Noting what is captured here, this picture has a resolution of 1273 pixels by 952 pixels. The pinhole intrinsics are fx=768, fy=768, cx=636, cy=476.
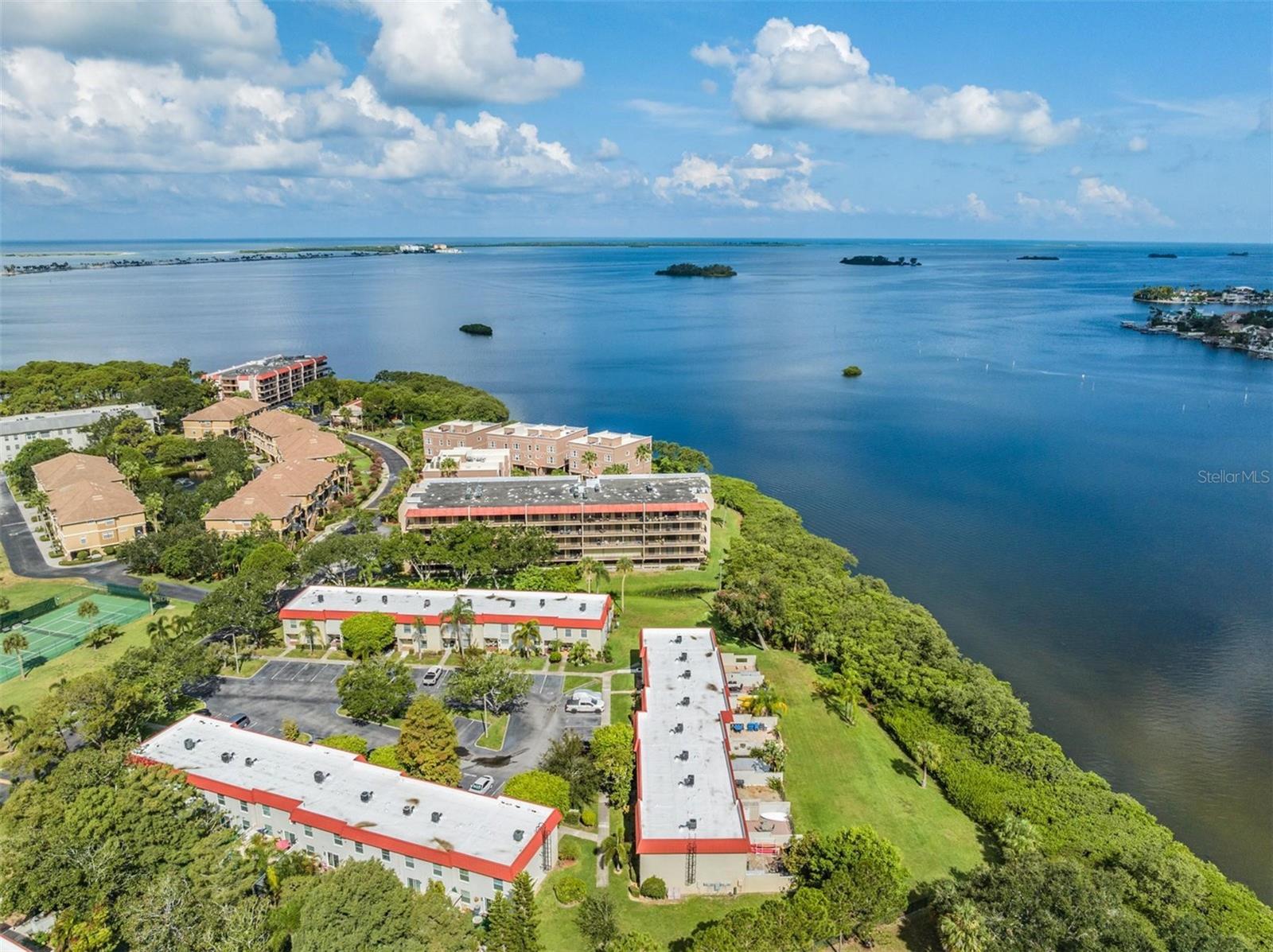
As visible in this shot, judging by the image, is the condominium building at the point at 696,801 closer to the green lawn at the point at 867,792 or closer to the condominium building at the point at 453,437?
the green lawn at the point at 867,792

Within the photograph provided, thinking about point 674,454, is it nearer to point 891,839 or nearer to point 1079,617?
point 1079,617

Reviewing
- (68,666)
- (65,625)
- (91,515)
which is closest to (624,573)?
(68,666)

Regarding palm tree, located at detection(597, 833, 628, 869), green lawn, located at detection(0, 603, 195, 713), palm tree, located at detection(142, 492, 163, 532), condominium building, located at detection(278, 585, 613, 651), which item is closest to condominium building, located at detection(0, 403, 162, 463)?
palm tree, located at detection(142, 492, 163, 532)

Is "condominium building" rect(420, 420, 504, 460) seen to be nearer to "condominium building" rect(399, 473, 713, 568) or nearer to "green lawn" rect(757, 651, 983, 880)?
"condominium building" rect(399, 473, 713, 568)

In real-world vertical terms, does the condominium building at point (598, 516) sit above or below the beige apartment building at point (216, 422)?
above

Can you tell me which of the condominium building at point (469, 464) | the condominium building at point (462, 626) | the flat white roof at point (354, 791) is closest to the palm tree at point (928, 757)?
the flat white roof at point (354, 791)
